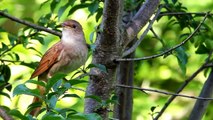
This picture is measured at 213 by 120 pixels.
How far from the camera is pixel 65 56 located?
408 cm

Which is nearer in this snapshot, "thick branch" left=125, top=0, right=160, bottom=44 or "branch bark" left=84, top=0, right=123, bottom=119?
"branch bark" left=84, top=0, right=123, bottom=119

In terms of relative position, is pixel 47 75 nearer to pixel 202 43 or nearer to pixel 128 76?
pixel 128 76

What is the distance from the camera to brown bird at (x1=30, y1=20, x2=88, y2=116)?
155 inches

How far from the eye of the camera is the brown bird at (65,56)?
3949 millimetres

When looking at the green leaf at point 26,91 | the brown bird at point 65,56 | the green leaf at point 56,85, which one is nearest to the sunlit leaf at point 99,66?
the green leaf at point 56,85

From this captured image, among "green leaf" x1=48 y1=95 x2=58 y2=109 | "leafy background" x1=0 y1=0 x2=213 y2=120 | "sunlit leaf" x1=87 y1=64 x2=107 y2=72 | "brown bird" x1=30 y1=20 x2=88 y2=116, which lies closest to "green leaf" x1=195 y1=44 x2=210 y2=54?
"leafy background" x1=0 y1=0 x2=213 y2=120

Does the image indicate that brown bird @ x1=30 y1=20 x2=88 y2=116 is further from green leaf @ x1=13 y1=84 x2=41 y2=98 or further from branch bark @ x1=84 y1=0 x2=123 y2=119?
green leaf @ x1=13 y1=84 x2=41 y2=98

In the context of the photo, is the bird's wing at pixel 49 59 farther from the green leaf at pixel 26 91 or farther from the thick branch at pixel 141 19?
the green leaf at pixel 26 91

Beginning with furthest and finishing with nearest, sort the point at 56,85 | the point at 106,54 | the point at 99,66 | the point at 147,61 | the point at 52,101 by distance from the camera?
the point at 147,61, the point at 106,54, the point at 99,66, the point at 56,85, the point at 52,101

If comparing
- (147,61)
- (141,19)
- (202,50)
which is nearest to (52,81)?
(141,19)

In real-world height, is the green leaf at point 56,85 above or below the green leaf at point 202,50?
below

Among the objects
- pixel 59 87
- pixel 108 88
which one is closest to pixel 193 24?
pixel 108 88

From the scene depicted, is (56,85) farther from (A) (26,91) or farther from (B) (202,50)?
(B) (202,50)

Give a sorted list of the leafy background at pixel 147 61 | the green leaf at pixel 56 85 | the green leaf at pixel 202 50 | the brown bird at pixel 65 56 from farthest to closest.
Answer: the leafy background at pixel 147 61 < the green leaf at pixel 202 50 < the brown bird at pixel 65 56 < the green leaf at pixel 56 85
